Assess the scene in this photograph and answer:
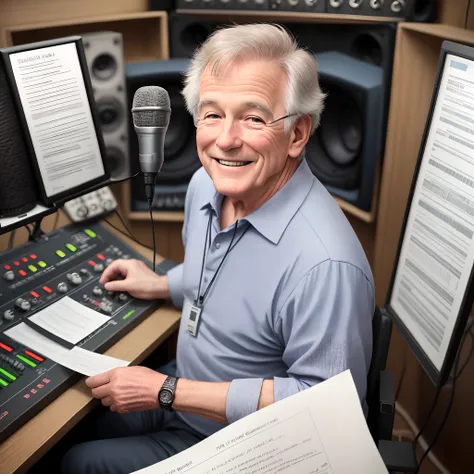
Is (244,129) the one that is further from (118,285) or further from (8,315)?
(8,315)

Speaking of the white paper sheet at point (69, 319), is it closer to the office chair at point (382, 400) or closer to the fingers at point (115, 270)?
the fingers at point (115, 270)

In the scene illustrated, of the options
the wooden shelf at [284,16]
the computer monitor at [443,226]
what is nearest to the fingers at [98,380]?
the computer monitor at [443,226]

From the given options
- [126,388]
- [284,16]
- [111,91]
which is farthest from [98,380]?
[284,16]

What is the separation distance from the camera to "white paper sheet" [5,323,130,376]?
1194 millimetres

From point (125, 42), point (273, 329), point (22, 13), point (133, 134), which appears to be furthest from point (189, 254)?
point (125, 42)

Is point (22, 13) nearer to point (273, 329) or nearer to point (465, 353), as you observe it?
point (273, 329)

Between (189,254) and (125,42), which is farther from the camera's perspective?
(125,42)

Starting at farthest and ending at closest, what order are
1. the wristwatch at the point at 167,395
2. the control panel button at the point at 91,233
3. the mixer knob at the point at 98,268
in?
the control panel button at the point at 91,233 < the mixer knob at the point at 98,268 < the wristwatch at the point at 167,395

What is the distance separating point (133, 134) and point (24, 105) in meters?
0.51

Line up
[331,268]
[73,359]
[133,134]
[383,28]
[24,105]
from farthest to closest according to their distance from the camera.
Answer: [133,134], [383,28], [24,105], [73,359], [331,268]

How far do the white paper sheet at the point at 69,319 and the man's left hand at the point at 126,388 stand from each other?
0.43ft

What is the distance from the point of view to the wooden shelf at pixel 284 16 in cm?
171

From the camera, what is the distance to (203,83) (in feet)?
3.73

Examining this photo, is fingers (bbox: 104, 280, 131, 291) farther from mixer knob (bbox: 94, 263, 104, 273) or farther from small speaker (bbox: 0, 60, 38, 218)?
small speaker (bbox: 0, 60, 38, 218)
